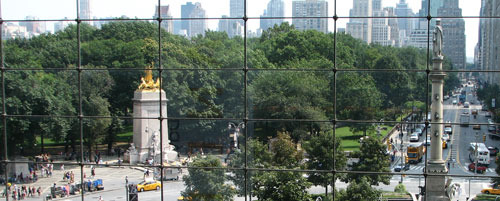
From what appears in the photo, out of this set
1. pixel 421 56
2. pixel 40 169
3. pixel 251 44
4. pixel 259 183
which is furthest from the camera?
pixel 421 56

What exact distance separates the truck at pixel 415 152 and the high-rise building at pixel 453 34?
11487mm

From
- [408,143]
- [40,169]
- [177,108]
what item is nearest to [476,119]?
[408,143]

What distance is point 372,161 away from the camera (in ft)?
37.1

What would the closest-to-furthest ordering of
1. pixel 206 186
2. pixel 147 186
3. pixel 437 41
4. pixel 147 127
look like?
1. pixel 437 41
2. pixel 206 186
3. pixel 147 186
4. pixel 147 127

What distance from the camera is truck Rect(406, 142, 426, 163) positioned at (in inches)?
507

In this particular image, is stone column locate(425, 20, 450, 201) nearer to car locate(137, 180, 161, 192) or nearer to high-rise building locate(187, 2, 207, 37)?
car locate(137, 180, 161, 192)

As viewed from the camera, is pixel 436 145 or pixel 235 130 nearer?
pixel 436 145

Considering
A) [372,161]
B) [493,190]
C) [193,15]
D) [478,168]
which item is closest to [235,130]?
[372,161]

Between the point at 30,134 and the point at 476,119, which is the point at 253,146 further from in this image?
the point at 476,119

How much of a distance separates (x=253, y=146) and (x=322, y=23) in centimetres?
1606

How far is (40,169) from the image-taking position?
12.6m

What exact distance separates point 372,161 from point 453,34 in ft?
66.1

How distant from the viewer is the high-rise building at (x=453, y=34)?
24.7 metres

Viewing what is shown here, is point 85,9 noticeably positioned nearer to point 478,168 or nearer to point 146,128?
point 146,128
